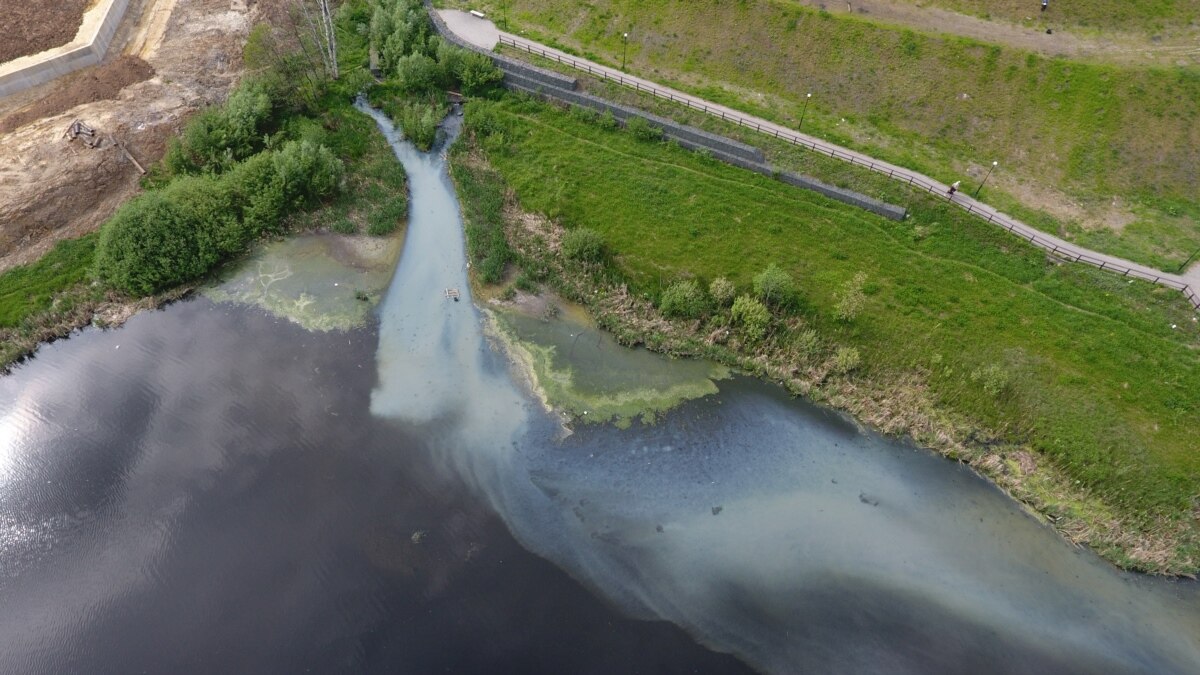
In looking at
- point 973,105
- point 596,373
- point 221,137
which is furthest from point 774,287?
point 221,137

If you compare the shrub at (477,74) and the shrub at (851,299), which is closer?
the shrub at (851,299)

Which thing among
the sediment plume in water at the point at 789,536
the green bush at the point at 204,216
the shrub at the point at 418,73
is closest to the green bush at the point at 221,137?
the green bush at the point at 204,216

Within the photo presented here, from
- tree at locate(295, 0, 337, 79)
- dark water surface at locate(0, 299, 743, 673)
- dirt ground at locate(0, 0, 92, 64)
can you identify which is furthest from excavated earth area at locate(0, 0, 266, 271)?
dark water surface at locate(0, 299, 743, 673)

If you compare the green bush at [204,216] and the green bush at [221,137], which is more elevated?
the green bush at [221,137]

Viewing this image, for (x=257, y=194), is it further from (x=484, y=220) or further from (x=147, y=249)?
(x=484, y=220)

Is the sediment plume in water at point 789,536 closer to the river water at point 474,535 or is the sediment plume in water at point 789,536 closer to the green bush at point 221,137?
the river water at point 474,535
